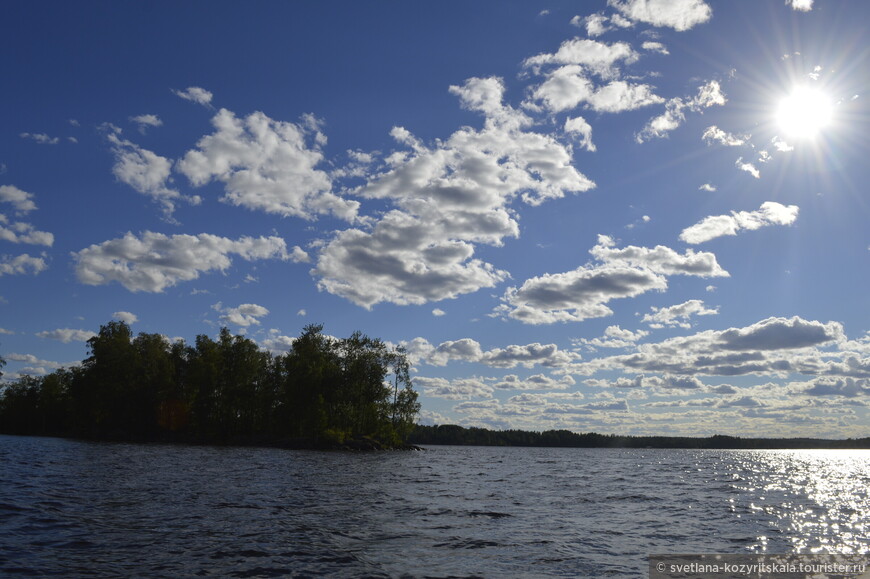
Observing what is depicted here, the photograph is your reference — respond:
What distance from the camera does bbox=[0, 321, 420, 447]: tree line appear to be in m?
104

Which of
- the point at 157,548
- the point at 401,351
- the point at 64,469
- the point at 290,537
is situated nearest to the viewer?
the point at 157,548

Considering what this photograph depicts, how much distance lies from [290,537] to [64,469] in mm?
26106

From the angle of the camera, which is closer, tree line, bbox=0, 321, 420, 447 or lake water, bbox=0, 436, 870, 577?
lake water, bbox=0, 436, 870, 577

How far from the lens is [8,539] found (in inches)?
626

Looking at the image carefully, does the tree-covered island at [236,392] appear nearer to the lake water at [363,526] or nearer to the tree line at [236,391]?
the tree line at [236,391]

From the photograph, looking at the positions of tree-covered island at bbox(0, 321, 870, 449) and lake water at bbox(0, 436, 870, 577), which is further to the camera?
tree-covered island at bbox(0, 321, 870, 449)

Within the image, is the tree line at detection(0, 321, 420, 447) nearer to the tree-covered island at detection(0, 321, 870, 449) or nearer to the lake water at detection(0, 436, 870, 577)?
the tree-covered island at detection(0, 321, 870, 449)

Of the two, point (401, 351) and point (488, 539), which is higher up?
point (401, 351)

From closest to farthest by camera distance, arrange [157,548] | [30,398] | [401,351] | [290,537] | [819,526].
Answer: [157,548] → [290,537] → [819,526] → [401,351] → [30,398]

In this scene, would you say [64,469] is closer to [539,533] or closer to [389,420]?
[539,533]

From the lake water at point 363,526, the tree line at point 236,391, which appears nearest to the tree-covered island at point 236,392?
the tree line at point 236,391

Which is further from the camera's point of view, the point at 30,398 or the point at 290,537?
the point at 30,398

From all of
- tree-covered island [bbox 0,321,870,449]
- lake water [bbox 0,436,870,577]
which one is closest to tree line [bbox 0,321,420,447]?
tree-covered island [bbox 0,321,870,449]

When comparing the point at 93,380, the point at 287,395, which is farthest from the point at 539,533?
the point at 93,380
